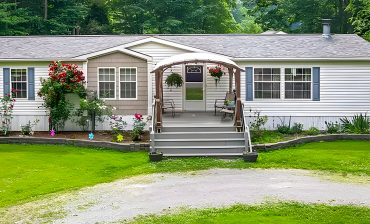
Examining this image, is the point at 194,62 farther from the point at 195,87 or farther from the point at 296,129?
the point at 296,129

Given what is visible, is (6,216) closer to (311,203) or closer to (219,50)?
(311,203)

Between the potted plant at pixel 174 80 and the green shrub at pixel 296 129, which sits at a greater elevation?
the potted plant at pixel 174 80

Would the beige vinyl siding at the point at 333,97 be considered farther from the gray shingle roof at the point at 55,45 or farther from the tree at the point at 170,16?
the tree at the point at 170,16

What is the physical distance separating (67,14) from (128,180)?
33549mm

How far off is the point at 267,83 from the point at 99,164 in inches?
353

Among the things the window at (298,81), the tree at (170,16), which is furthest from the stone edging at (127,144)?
the tree at (170,16)

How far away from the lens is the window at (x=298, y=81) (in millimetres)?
24266

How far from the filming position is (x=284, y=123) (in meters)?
24.2

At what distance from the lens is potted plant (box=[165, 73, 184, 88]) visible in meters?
24.2

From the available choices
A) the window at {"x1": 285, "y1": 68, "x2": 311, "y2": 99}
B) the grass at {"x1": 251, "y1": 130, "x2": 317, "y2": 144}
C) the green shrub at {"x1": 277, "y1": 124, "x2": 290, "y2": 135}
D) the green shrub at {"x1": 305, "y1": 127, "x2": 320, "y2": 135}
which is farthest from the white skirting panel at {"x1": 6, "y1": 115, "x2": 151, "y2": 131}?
the green shrub at {"x1": 305, "y1": 127, "x2": 320, "y2": 135}

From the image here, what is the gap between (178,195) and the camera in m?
13.7

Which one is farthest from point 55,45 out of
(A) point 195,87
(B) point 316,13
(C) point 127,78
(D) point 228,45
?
(B) point 316,13

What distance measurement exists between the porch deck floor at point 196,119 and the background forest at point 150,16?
22445 millimetres

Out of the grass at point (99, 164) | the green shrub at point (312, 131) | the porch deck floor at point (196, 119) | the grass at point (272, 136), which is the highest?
the porch deck floor at point (196, 119)
